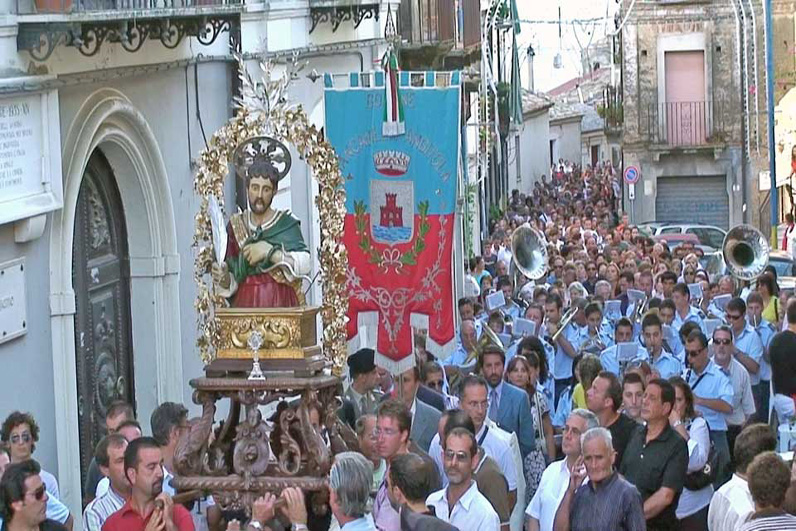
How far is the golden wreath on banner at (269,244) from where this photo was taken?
958cm

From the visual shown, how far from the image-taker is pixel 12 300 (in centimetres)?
1170

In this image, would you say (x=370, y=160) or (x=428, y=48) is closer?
(x=370, y=160)

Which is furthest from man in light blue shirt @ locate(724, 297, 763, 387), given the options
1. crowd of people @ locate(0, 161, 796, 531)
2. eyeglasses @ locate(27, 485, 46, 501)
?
eyeglasses @ locate(27, 485, 46, 501)

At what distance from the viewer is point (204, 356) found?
9.95m

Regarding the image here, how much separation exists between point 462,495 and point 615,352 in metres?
6.24

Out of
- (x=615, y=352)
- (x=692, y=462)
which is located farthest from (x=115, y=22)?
(x=615, y=352)

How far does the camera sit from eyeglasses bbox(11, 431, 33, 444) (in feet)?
32.5

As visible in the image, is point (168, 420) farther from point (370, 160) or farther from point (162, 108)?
point (162, 108)

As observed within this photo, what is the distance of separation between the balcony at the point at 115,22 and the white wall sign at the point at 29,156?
0.34m

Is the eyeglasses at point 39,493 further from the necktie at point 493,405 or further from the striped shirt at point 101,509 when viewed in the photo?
the necktie at point 493,405

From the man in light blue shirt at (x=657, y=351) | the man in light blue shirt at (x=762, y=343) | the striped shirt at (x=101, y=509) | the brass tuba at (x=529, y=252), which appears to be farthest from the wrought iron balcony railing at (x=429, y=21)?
the striped shirt at (x=101, y=509)

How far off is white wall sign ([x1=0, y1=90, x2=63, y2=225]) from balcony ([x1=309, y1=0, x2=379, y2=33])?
6.02 m

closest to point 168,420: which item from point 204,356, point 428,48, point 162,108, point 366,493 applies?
point 204,356

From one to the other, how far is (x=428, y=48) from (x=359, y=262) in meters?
10.1
